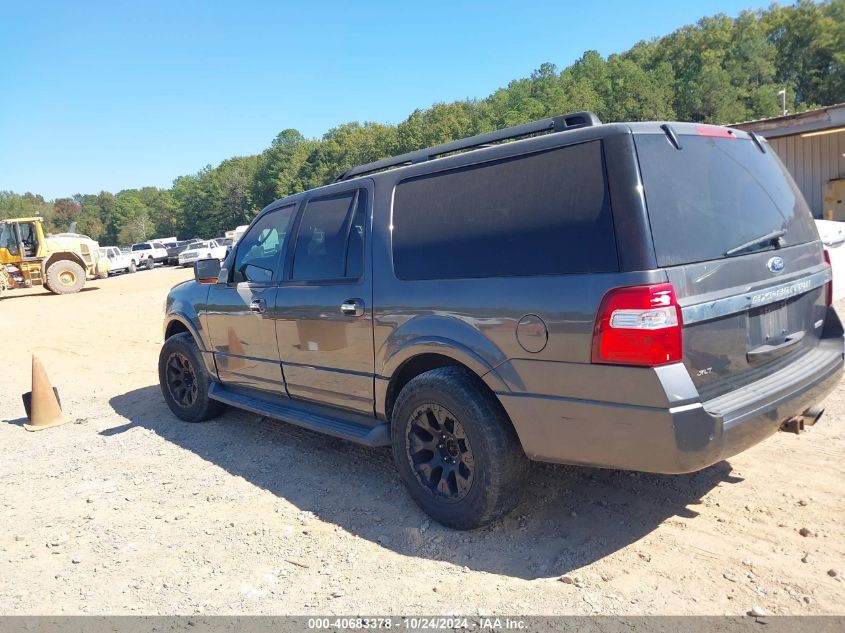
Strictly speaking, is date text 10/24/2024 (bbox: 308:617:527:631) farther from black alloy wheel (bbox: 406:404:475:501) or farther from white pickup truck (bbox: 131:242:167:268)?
white pickup truck (bbox: 131:242:167:268)

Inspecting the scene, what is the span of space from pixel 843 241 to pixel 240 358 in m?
6.45

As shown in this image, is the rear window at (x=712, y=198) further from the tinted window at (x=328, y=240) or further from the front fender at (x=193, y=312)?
the front fender at (x=193, y=312)

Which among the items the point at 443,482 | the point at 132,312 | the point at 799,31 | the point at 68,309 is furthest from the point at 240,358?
the point at 799,31

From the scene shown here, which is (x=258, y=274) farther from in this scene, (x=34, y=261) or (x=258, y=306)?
(x=34, y=261)

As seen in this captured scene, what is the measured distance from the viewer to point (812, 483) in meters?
3.55

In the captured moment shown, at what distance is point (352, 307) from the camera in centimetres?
388

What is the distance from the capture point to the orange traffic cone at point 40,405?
247 inches

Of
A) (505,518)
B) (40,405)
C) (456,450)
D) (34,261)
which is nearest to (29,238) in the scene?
(34,261)

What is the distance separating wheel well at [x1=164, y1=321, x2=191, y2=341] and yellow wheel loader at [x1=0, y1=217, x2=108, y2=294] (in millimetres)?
19393

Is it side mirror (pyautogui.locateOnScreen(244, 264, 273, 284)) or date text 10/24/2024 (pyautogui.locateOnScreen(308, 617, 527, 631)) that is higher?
side mirror (pyautogui.locateOnScreen(244, 264, 273, 284))

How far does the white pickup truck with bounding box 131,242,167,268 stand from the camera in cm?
4141

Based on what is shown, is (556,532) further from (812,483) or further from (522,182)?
(522,182)


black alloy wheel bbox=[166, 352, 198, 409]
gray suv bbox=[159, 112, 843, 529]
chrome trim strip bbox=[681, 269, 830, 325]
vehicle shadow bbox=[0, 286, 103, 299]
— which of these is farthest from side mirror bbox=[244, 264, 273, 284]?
vehicle shadow bbox=[0, 286, 103, 299]

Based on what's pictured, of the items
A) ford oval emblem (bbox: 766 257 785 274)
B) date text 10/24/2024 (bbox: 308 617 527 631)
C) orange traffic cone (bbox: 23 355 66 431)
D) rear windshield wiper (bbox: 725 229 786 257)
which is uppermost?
rear windshield wiper (bbox: 725 229 786 257)
